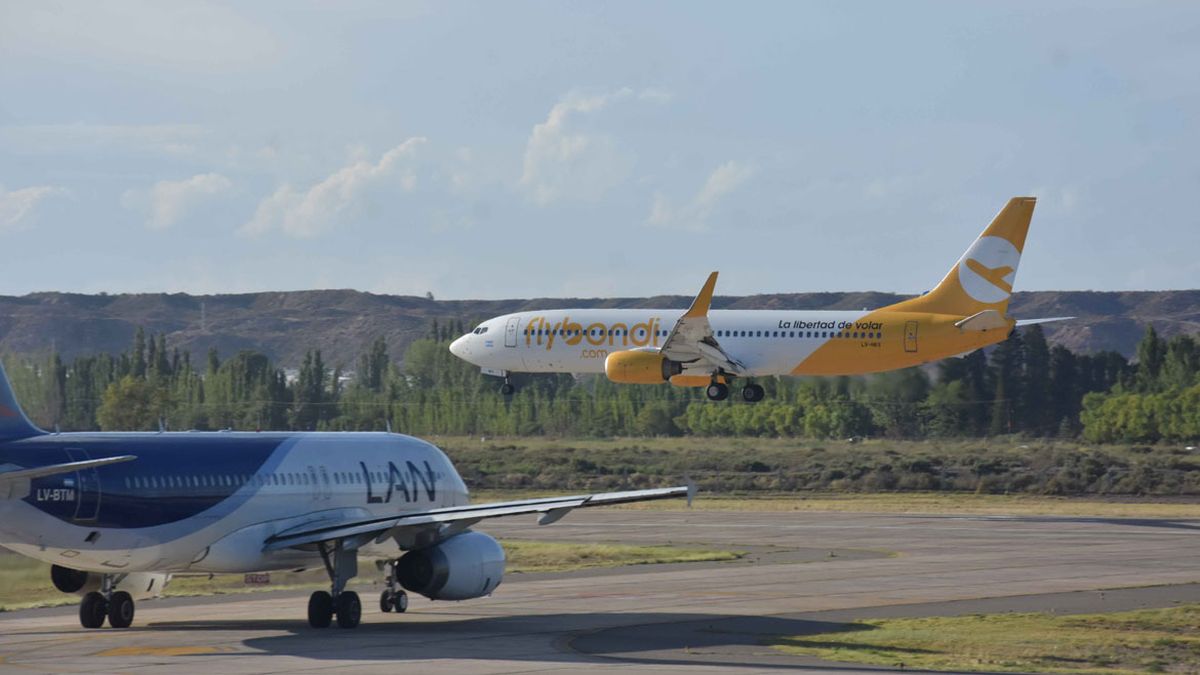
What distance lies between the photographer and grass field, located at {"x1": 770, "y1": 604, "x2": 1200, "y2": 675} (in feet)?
79.9

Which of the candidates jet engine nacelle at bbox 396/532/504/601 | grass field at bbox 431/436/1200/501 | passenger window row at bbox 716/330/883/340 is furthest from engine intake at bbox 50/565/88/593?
grass field at bbox 431/436/1200/501

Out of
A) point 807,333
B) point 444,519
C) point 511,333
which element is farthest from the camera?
point 511,333

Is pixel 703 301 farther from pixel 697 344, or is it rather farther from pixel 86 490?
pixel 86 490

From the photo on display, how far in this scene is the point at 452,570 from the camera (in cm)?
2833

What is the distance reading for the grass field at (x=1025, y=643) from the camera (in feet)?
79.9

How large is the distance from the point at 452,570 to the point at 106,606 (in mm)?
5352

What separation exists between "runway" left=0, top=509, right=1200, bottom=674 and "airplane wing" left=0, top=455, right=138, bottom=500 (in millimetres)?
2204

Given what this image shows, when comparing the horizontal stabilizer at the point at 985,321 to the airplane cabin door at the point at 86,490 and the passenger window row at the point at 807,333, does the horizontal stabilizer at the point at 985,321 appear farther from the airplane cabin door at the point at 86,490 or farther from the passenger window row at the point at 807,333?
the airplane cabin door at the point at 86,490

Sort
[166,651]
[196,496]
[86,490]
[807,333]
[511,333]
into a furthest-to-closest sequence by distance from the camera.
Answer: [511,333], [807,333], [196,496], [86,490], [166,651]

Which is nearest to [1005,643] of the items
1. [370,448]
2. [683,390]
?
[370,448]

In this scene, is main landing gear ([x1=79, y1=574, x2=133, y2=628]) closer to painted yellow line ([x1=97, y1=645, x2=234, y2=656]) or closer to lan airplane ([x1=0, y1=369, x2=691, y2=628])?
lan airplane ([x1=0, y1=369, x2=691, y2=628])

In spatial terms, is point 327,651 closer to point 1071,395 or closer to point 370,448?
point 370,448

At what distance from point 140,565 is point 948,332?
43343mm

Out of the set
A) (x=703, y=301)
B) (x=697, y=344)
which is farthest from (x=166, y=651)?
(x=697, y=344)
